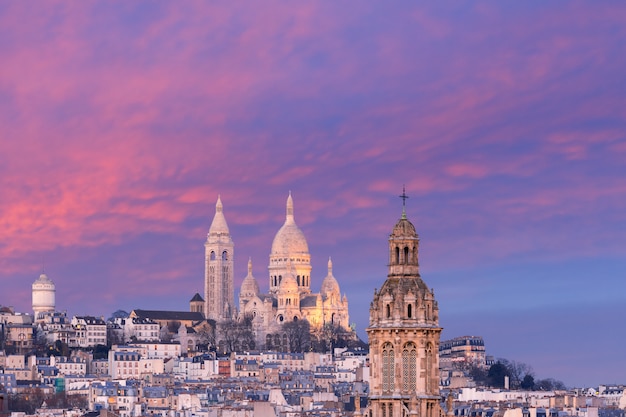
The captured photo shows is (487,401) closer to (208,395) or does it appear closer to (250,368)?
(208,395)

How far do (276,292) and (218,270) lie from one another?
246 inches

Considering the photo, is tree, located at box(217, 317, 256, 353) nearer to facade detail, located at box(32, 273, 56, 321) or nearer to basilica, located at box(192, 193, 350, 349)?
basilica, located at box(192, 193, 350, 349)

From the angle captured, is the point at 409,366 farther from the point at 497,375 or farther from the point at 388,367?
the point at 497,375

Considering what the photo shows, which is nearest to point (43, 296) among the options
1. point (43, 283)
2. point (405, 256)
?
point (43, 283)

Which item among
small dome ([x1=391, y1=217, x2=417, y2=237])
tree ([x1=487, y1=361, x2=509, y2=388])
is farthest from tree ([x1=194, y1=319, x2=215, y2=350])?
small dome ([x1=391, y1=217, x2=417, y2=237])

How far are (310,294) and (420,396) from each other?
164 m

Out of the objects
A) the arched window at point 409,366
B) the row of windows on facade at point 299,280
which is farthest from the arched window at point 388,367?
the row of windows on facade at point 299,280

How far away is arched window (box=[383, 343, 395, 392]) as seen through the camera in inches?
1114

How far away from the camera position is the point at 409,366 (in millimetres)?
28281

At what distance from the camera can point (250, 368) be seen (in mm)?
160125

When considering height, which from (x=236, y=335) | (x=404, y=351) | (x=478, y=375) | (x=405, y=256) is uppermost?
(x=236, y=335)

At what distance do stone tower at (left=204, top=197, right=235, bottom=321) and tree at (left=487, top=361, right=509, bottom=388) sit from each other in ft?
139

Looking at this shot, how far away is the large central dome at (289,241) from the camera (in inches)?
7559

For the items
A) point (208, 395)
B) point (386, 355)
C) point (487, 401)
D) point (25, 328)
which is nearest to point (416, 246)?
point (386, 355)
